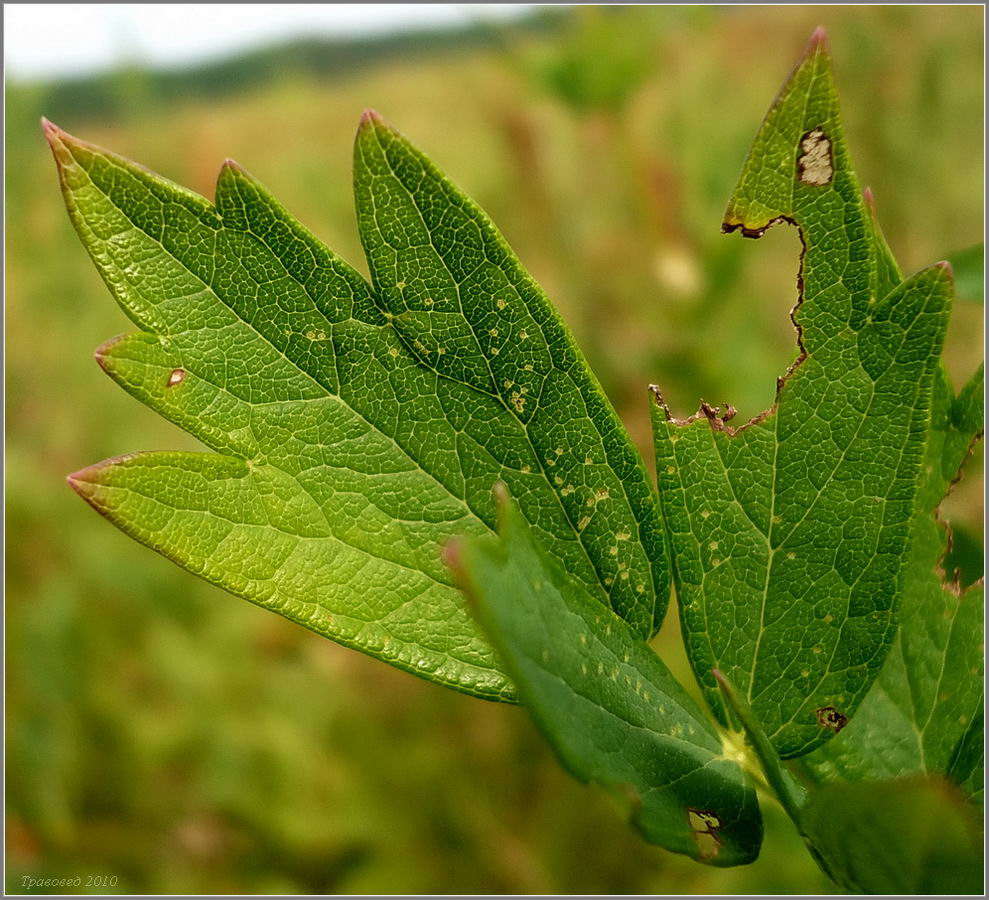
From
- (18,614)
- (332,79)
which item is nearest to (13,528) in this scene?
(18,614)

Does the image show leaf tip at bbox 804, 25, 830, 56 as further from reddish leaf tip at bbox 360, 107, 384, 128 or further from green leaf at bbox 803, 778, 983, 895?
green leaf at bbox 803, 778, 983, 895

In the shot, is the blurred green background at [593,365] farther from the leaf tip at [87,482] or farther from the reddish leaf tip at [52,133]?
the reddish leaf tip at [52,133]

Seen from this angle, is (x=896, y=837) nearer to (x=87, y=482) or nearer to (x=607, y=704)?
(x=607, y=704)

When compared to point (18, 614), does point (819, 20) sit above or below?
above

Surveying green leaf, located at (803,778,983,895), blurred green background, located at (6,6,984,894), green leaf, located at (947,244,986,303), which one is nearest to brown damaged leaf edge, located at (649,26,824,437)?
green leaf, located at (803,778,983,895)

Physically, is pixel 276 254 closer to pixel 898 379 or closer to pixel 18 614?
pixel 898 379

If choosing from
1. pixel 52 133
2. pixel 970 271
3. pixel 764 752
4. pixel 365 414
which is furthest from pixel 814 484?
pixel 52 133
